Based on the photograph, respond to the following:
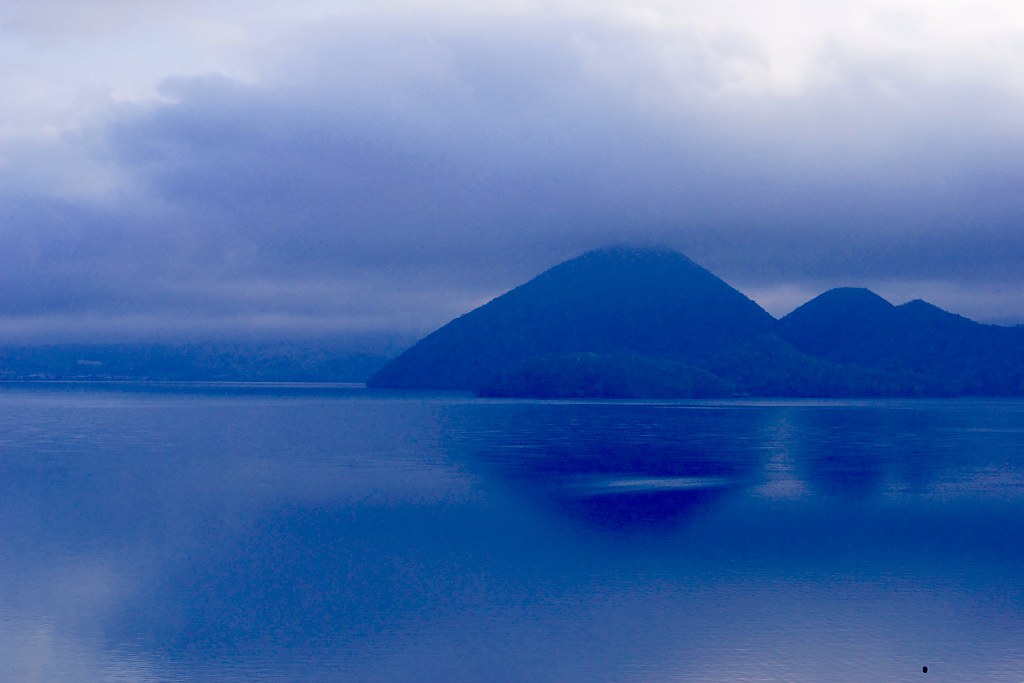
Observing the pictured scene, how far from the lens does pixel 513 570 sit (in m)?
39.8

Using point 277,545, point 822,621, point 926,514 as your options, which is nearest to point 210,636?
point 277,545

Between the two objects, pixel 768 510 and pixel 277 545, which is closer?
pixel 277 545

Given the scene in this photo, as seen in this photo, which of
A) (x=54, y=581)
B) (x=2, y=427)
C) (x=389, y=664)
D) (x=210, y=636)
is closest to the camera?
(x=389, y=664)

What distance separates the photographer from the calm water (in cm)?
2761

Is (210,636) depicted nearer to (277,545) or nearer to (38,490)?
(277,545)

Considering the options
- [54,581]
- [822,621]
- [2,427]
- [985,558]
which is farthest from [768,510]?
[2,427]

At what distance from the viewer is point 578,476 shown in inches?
2884

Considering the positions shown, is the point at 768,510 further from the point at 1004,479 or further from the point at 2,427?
the point at 2,427

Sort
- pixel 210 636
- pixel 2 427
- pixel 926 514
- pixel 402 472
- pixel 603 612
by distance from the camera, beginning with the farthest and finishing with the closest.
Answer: pixel 2 427, pixel 402 472, pixel 926 514, pixel 603 612, pixel 210 636

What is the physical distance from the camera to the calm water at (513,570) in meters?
27.6

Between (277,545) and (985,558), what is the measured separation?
30548 mm

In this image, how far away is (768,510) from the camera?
Answer: 2206 inches

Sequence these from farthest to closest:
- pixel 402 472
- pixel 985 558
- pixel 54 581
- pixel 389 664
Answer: pixel 402 472 → pixel 985 558 → pixel 54 581 → pixel 389 664

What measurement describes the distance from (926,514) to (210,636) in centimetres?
4049
